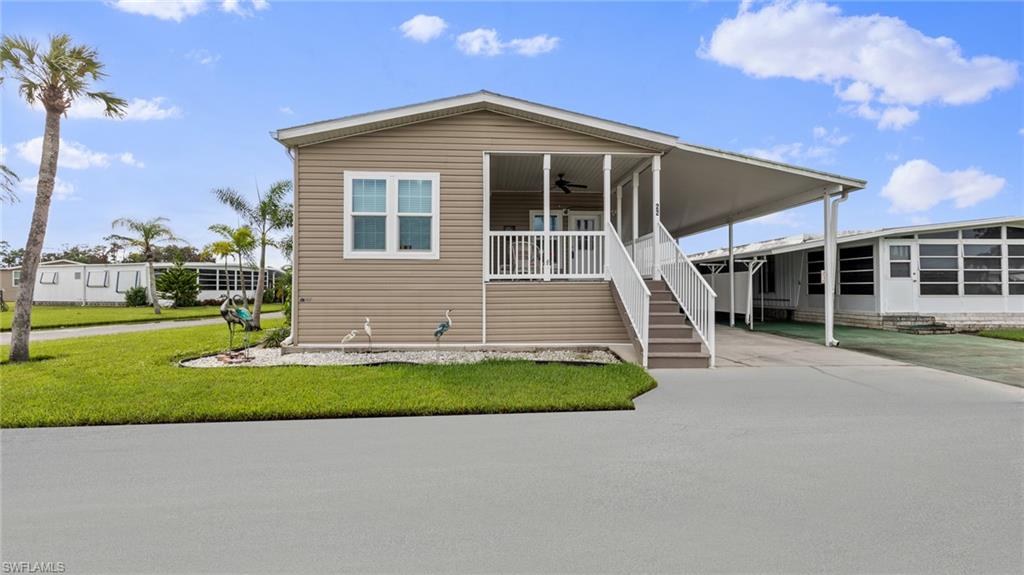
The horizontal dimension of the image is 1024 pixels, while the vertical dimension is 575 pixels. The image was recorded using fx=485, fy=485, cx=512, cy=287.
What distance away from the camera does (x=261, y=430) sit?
4.12 meters

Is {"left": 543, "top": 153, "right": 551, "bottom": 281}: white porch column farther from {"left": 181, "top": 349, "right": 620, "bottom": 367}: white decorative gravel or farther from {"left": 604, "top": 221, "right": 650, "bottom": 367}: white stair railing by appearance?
{"left": 181, "top": 349, "right": 620, "bottom": 367}: white decorative gravel

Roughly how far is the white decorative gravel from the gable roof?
358cm

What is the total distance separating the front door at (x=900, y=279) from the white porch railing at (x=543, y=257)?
9.28 m

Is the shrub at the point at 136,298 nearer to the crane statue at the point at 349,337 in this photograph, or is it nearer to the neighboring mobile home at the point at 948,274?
the crane statue at the point at 349,337

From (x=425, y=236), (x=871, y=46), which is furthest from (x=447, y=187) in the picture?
(x=871, y=46)

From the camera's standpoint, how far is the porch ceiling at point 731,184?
8.85 metres

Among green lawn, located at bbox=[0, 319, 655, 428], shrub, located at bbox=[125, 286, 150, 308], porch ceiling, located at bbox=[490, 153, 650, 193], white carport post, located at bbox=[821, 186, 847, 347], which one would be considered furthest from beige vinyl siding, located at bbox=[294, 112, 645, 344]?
shrub, located at bbox=[125, 286, 150, 308]

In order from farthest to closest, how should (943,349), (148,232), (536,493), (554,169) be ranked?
(148,232) < (554,169) < (943,349) < (536,493)

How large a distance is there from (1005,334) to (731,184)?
296 inches

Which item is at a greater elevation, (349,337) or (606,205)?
(606,205)

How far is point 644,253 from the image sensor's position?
957 centimetres

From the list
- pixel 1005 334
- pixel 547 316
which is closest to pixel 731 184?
pixel 547 316

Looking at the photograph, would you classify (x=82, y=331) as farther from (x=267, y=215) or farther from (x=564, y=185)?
(x=564, y=185)

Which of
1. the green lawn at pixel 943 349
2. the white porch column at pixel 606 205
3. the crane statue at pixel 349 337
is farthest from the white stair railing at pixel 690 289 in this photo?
the crane statue at pixel 349 337
